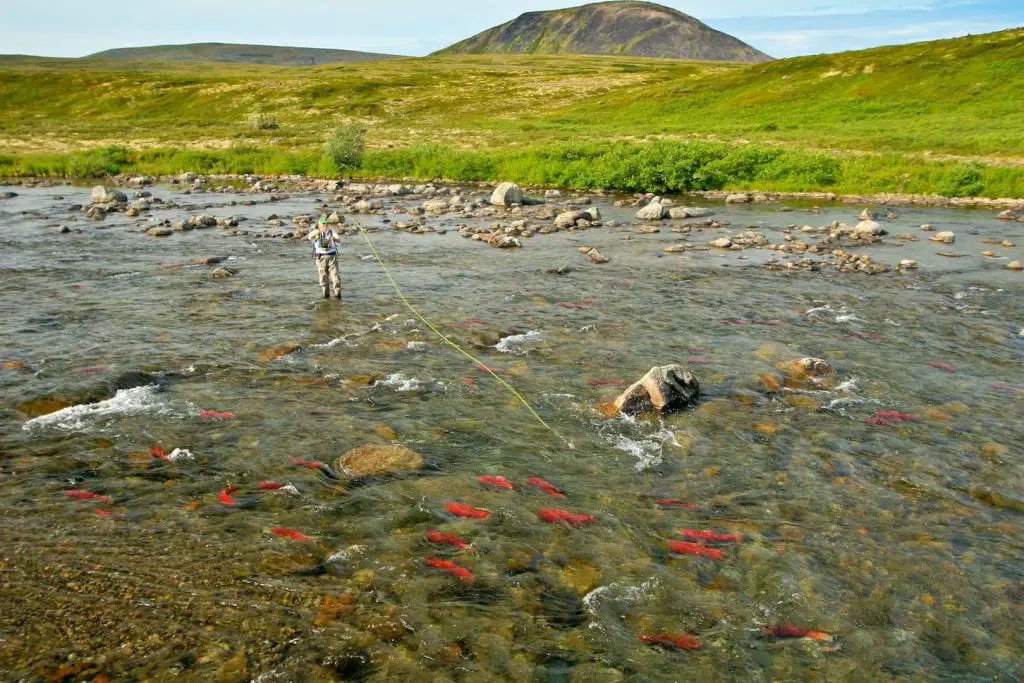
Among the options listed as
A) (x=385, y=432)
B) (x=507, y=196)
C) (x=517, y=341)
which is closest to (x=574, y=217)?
(x=507, y=196)

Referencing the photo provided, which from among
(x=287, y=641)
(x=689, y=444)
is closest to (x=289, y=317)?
(x=689, y=444)

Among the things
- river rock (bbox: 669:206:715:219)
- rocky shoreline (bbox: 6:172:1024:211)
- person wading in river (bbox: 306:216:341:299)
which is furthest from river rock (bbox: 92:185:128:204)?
river rock (bbox: 669:206:715:219)

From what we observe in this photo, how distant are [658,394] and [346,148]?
4726cm

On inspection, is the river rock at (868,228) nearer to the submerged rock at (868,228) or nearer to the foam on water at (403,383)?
the submerged rock at (868,228)

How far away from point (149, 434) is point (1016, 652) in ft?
36.3

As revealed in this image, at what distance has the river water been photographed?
6.35m

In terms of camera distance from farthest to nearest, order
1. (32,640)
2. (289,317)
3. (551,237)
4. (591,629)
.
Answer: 1. (551,237)
2. (289,317)
3. (591,629)
4. (32,640)

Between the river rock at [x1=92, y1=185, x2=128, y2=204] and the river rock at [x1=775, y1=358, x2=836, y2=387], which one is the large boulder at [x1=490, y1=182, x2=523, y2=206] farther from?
the river rock at [x1=775, y1=358, x2=836, y2=387]

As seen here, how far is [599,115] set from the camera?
85500 mm

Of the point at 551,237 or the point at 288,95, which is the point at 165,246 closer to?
the point at 551,237

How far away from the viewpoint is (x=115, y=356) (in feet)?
45.5

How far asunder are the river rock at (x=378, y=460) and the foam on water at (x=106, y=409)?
374cm

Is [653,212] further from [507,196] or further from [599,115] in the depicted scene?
[599,115]

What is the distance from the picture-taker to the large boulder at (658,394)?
11.6 m
